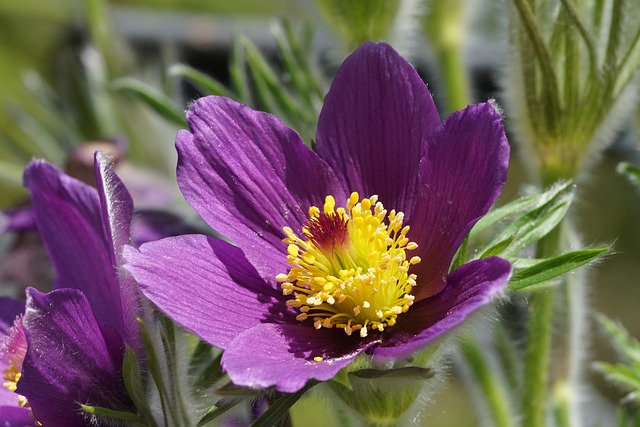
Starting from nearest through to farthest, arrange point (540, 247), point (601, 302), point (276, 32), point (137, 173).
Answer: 1. point (540, 247)
2. point (276, 32)
3. point (137, 173)
4. point (601, 302)

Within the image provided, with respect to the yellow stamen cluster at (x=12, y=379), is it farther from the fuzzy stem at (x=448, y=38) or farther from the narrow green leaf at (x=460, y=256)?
the fuzzy stem at (x=448, y=38)

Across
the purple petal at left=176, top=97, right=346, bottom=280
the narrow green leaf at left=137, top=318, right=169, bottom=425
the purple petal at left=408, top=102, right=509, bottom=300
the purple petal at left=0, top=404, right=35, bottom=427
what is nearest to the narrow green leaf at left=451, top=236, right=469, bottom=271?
the purple petal at left=408, top=102, right=509, bottom=300

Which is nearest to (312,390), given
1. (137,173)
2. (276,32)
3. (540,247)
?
(540,247)

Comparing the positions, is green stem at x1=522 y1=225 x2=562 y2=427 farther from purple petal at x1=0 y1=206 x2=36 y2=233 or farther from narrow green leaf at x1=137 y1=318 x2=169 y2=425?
purple petal at x1=0 y1=206 x2=36 y2=233

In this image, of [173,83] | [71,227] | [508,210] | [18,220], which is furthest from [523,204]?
[173,83]

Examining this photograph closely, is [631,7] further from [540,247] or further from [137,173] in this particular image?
[137,173]

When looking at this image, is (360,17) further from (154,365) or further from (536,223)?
(154,365)
